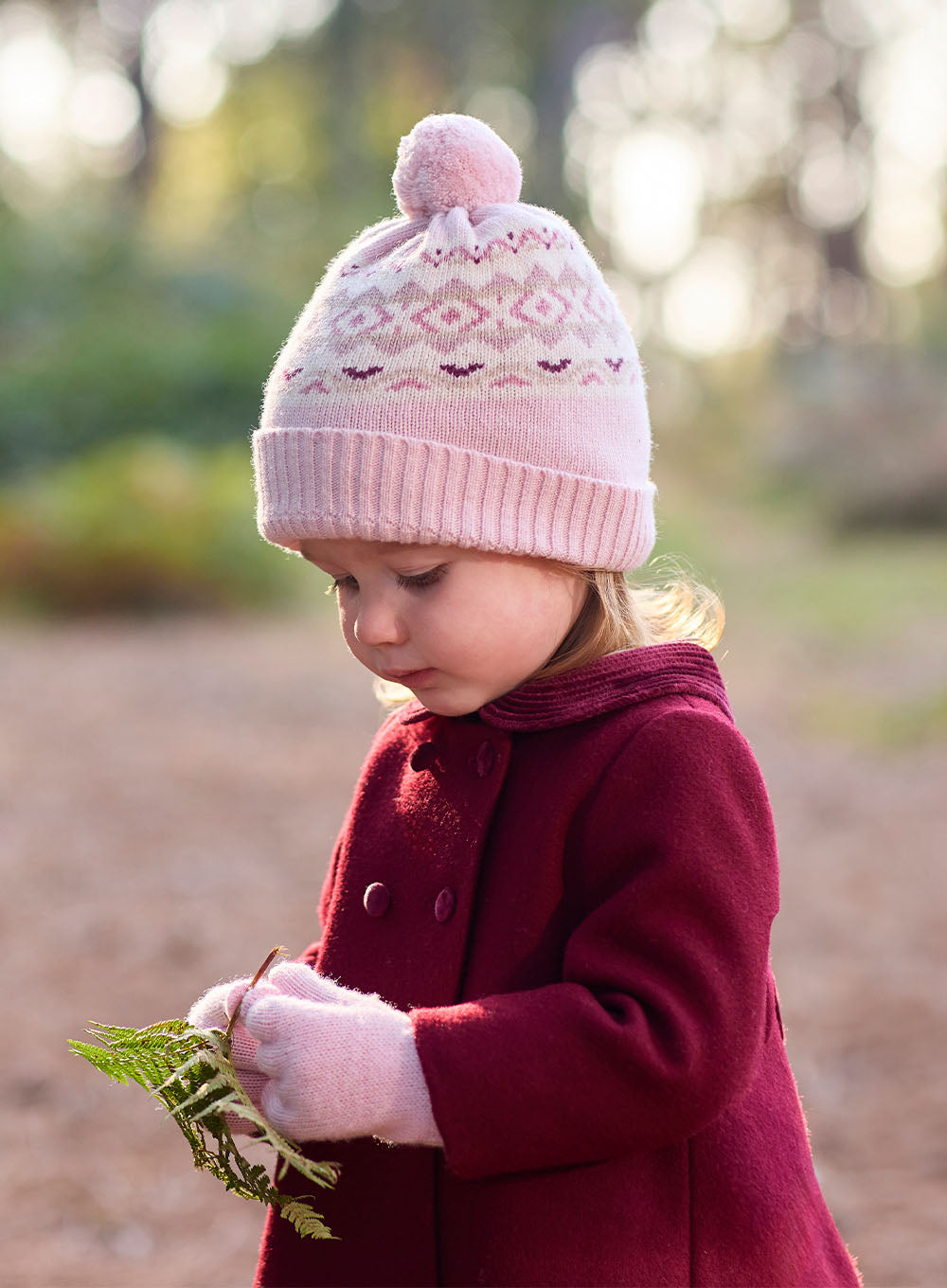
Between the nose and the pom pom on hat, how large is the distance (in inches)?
19.4

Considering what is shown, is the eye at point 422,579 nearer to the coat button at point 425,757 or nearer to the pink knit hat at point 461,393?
the pink knit hat at point 461,393

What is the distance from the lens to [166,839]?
19.4ft

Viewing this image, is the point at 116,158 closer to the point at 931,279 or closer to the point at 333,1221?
the point at 931,279

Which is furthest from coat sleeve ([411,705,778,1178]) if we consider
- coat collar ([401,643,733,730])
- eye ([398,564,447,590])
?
eye ([398,564,447,590])

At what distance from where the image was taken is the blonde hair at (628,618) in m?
1.75

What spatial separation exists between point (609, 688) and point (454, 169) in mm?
650

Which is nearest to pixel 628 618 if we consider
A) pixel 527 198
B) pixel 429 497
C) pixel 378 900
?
pixel 429 497

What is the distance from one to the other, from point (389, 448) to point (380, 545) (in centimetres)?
11

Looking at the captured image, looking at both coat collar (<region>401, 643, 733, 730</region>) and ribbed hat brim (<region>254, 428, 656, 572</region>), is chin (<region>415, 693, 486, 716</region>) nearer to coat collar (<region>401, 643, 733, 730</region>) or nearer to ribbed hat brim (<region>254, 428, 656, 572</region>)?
coat collar (<region>401, 643, 733, 730</region>)

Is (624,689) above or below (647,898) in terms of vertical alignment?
above

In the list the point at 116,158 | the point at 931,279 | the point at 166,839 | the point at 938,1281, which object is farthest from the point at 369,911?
the point at 931,279

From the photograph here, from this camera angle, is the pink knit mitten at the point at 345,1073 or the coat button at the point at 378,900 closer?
the pink knit mitten at the point at 345,1073

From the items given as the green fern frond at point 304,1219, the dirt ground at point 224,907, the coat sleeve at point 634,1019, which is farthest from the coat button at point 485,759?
the dirt ground at point 224,907

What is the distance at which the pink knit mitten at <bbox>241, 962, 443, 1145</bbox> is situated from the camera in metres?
1.43
